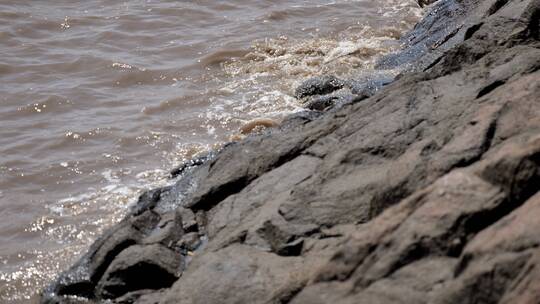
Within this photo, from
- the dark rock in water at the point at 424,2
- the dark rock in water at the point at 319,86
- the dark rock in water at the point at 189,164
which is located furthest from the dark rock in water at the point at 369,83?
the dark rock in water at the point at 424,2

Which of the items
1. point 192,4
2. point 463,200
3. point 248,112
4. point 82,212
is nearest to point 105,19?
point 192,4

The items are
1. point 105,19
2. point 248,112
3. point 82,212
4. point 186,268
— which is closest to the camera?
point 186,268

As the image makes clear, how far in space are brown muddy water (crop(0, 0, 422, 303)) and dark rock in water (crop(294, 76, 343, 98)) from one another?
27cm

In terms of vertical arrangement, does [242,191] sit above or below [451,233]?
below

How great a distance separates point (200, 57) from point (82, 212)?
499 centimetres

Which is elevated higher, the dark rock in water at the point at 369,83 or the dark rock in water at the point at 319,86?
the dark rock in water at the point at 369,83

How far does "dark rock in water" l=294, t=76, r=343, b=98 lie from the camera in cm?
944

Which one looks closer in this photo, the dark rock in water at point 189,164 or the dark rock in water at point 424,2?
the dark rock in water at point 189,164

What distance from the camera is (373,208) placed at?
4645 millimetres

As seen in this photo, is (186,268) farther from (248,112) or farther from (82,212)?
(248,112)

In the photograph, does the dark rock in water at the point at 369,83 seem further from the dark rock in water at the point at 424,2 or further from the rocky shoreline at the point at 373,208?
the dark rock in water at the point at 424,2

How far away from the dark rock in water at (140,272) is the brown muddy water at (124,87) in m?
1.01

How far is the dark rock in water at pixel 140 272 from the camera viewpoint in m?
5.31

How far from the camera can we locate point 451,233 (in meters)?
3.79
